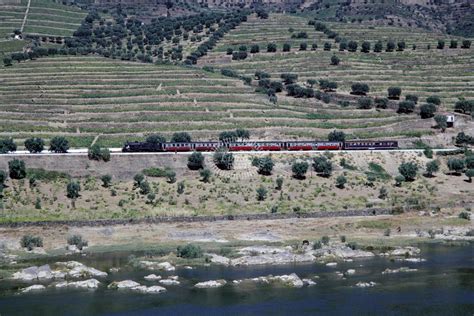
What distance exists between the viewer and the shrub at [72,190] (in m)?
106

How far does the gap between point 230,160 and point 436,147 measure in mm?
33665

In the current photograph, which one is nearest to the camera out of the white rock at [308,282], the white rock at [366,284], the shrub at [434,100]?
the white rock at [366,284]

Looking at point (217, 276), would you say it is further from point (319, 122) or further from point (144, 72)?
point (144, 72)

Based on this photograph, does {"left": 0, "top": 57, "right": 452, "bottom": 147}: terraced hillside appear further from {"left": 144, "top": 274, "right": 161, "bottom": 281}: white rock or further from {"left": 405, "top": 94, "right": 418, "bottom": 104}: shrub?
{"left": 144, "top": 274, "right": 161, "bottom": 281}: white rock

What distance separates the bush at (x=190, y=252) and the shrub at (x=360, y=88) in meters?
70.0

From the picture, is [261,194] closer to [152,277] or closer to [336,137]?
[336,137]

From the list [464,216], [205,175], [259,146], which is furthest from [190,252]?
[259,146]

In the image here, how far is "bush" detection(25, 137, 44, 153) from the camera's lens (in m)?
117

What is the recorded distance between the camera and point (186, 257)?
290 feet

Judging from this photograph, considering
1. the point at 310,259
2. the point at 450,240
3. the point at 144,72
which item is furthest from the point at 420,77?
the point at 310,259

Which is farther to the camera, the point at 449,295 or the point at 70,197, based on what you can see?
the point at 70,197

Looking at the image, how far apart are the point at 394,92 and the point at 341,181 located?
132 feet

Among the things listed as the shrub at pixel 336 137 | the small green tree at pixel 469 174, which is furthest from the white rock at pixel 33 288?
the small green tree at pixel 469 174

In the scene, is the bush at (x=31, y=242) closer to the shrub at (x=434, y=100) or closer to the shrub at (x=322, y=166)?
the shrub at (x=322, y=166)
